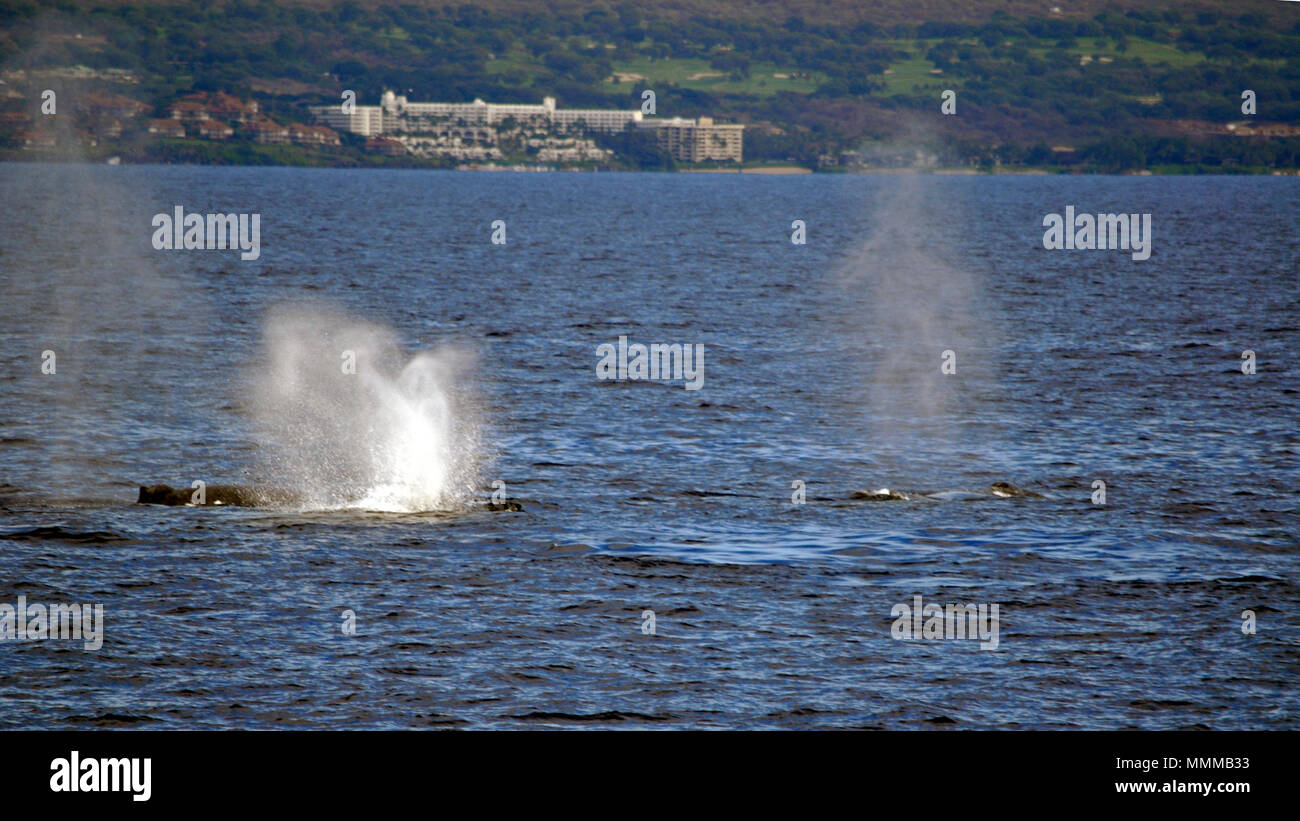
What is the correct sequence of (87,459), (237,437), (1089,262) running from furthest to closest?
1. (1089,262)
2. (237,437)
3. (87,459)

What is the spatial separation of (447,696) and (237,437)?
2278 centimetres

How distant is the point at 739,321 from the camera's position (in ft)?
248

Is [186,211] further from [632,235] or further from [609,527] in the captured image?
[609,527]


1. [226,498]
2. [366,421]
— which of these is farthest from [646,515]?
[366,421]

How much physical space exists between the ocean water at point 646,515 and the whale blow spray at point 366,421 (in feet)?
0.76

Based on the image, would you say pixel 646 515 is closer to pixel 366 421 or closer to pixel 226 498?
pixel 226 498

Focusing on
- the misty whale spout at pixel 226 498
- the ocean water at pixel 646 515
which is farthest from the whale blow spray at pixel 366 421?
the misty whale spout at pixel 226 498

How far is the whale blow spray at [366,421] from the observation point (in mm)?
35000

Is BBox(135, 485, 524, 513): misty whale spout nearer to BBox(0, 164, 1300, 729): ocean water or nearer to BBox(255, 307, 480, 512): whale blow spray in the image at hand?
BBox(0, 164, 1300, 729): ocean water

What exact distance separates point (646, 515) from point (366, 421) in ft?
48.2

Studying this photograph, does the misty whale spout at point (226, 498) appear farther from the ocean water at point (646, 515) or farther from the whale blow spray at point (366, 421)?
the whale blow spray at point (366, 421)

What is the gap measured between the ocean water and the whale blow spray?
0.76 feet

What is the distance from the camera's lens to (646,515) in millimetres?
32812
